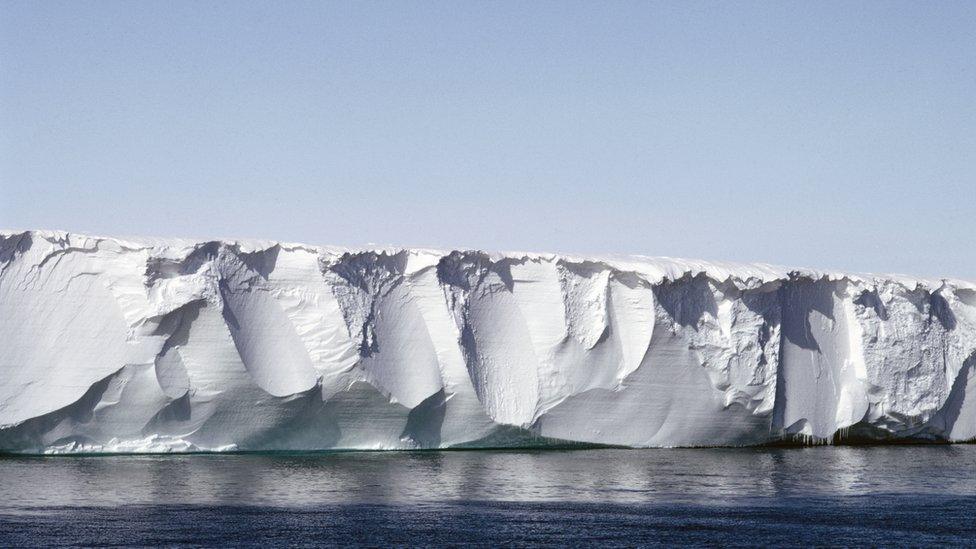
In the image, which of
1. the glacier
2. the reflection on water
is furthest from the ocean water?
the glacier

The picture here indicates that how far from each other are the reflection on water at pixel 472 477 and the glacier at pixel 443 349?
15.0 inches

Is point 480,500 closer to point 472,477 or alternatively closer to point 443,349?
point 472,477

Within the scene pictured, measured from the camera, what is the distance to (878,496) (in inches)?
385

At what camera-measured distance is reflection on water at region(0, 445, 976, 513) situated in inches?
358

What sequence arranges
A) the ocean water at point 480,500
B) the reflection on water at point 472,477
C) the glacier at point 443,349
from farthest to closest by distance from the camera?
the glacier at point 443,349 → the reflection on water at point 472,477 → the ocean water at point 480,500

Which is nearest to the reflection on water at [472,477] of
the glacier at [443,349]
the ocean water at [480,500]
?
the ocean water at [480,500]

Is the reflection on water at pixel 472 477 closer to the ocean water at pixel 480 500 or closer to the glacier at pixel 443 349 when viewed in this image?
Result: the ocean water at pixel 480 500

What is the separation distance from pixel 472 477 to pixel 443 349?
2.58m

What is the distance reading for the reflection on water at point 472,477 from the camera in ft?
29.8

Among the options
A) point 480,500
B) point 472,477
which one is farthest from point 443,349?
point 480,500

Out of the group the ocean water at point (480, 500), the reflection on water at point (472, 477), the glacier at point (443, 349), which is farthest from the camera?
the glacier at point (443, 349)

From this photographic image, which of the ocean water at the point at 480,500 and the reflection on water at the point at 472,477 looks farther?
the reflection on water at the point at 472,477

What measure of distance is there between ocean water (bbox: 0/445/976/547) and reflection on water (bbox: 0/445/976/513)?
0.07 ft

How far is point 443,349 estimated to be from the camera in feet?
42.3
